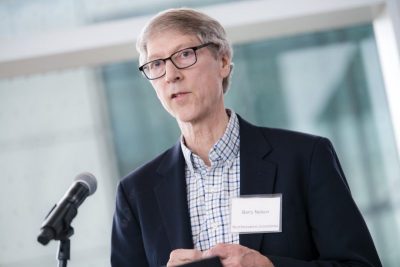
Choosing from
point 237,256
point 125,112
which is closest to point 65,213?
point 237,256

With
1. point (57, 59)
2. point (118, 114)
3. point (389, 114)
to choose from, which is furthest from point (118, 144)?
point (389, 114)

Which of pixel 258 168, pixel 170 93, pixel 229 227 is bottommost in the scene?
pixel 229 227

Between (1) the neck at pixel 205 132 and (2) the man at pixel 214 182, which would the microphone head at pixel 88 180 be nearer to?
(2) the man at pixel 214 182

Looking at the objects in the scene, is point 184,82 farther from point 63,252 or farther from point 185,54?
point 63,252

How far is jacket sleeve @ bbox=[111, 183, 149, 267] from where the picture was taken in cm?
229

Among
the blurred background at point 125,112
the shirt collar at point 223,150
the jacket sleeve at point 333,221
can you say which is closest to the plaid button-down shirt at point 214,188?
Result: the shirt collar at point 223,150

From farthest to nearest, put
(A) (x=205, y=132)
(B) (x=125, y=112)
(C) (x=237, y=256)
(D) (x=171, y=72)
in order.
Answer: (B) (x=125, y=112) < (A) (x=205, y=132) < (D) (x=171, y=72) < (C) (x=237, y=256)

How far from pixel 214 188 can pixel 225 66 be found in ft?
1.63

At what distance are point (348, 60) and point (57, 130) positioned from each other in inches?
Result: 75.7

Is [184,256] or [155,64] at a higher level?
[155,64]

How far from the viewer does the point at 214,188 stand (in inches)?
87.5

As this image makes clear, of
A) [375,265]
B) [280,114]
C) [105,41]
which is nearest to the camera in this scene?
[375,265]

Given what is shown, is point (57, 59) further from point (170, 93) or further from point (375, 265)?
point (375, 265)

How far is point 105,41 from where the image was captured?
3658 mm
